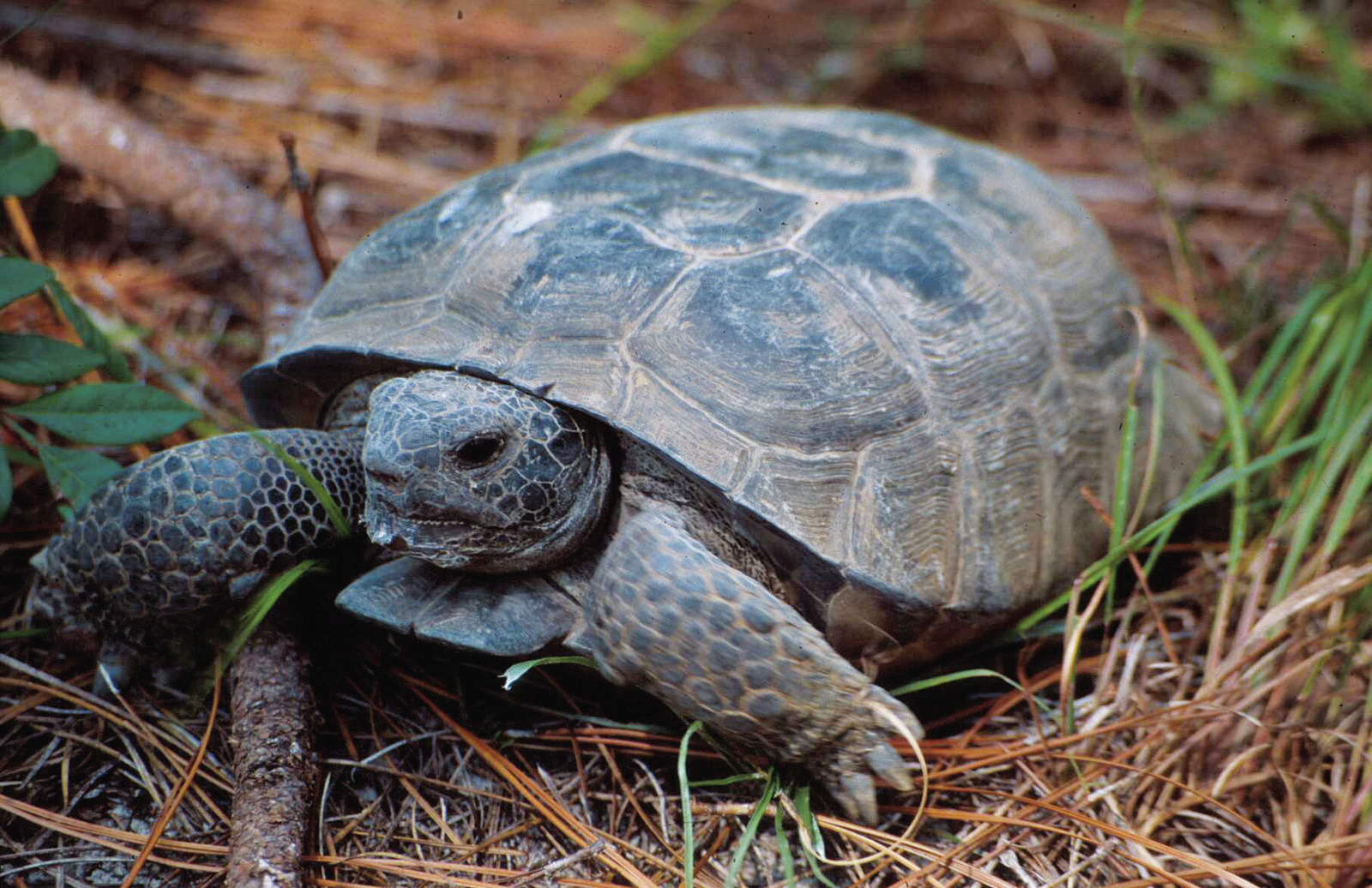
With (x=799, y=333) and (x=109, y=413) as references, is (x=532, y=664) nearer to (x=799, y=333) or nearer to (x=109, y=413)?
(x=799, y=333)

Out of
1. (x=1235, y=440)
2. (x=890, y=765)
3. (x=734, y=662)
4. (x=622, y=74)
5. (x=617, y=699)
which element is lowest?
(x=617, y=699)

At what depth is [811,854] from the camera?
1863mm

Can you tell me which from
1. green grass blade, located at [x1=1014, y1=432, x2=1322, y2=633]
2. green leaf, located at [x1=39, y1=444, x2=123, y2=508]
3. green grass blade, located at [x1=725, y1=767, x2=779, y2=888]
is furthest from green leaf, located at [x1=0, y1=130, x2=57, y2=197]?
green grass blade, located at [x1=1014, y1=432, x2=1322, y2=633]

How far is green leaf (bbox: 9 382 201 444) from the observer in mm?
2035

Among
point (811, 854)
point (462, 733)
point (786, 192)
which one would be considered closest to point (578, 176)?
point (786, 192)

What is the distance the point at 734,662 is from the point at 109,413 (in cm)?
139

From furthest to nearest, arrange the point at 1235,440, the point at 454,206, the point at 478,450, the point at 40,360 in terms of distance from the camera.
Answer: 1. the point at 1235,440
2. the point at 454,206
3. the point at 40,360
4. the point at 478,450

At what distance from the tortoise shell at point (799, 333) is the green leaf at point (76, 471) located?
15.4 inches

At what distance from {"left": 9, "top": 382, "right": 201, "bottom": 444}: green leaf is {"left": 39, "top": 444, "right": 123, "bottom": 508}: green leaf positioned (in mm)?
60

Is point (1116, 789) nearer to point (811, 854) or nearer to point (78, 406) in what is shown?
point (811, 854)

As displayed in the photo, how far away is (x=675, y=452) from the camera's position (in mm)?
1958

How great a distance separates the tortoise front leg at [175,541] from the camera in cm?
196

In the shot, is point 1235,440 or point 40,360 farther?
point 1235,440

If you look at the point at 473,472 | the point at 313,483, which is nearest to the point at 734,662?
the point at 473,472
